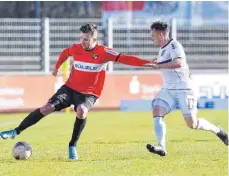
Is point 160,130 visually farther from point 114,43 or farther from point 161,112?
point 114,43

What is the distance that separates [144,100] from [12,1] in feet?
19.9

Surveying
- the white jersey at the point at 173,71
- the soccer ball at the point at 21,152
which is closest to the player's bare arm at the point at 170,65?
the white jersey at the point at 173,71

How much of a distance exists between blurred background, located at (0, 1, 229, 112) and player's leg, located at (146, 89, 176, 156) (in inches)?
458

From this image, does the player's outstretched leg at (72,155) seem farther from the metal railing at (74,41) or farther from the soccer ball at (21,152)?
the metal railing at (74,41)

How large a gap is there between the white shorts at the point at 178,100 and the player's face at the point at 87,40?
1191 millimetres

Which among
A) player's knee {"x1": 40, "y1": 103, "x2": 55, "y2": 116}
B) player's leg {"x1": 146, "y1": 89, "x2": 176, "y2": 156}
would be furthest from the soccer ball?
player's leg {"x1": 146, "y1": 89, "x2": 176, "y2": 156}

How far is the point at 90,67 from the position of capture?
1198 centimetres

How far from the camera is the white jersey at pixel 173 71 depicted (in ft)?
37.6

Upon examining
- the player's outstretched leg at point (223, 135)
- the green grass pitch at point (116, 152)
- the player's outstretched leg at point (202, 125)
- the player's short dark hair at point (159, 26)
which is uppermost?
the player's short dark hair at point (159, 26)

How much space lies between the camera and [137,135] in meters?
16.0

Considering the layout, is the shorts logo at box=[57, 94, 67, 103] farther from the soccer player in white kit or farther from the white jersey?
the white jersey

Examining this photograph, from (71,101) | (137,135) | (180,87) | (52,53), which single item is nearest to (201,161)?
(180,87)

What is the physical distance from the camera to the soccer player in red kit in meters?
11.7

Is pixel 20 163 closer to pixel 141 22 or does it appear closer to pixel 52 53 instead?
pixel 52 53
